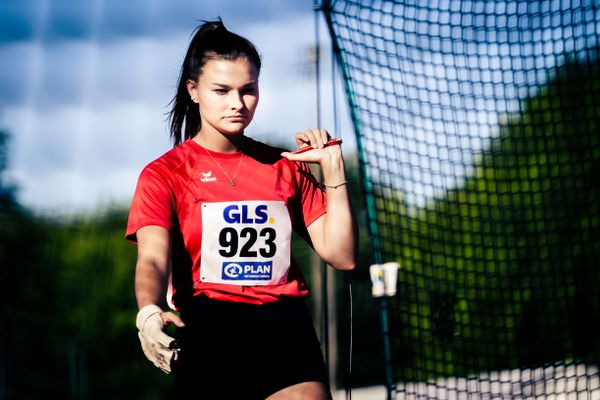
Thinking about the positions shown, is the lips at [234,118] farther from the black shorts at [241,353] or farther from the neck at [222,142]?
the black shorts at [241,353]

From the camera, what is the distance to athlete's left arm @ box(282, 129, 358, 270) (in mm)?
2713

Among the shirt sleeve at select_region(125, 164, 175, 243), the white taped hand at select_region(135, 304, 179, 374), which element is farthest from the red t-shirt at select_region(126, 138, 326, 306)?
the white taped hand at select_region(135, 304, 179, 374)

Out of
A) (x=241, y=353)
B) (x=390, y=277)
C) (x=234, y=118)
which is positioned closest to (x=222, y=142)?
(x=234, y=118)

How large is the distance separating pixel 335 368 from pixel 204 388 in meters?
24.1

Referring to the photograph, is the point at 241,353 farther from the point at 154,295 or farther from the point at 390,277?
the point at 390,277

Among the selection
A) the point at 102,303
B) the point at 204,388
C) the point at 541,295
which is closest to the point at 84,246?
the point at 102,303

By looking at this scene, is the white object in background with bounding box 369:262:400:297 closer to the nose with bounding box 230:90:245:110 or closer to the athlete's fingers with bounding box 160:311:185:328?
the nose with bounding box 230:90:245:110

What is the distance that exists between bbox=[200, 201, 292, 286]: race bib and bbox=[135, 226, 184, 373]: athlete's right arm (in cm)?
13

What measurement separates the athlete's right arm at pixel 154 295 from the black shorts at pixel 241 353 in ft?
0.50

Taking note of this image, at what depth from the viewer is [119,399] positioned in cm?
2869

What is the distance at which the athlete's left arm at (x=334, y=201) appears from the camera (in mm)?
2713

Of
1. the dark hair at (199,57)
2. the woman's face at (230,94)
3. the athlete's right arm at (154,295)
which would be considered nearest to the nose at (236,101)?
the woman's face at (230,94)

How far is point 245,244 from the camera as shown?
8.63 ft

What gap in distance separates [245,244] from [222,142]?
37cm
